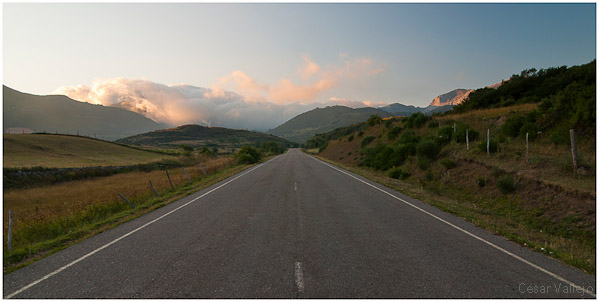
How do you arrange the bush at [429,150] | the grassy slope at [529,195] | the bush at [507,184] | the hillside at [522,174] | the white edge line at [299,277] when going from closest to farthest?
the white edge line at [299,277] → the grassy slope at [529,195] → the hillside at [522,174] → the bush at [507,184] → the bush at [429,150]

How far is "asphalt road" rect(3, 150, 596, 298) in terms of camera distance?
3.98m

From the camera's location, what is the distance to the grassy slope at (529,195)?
697 cm

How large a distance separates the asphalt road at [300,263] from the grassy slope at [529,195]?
1320 mm

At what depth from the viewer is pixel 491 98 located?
134 feet

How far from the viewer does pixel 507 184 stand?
12164 millimetres

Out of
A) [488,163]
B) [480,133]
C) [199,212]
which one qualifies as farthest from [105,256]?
[480,133]

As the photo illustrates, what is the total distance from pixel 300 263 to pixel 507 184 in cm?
1225

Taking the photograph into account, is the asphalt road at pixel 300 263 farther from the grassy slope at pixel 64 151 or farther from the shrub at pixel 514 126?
the grassy slope at pixel 64 151

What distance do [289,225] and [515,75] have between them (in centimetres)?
5334

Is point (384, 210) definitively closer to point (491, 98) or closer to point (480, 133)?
point (480, 133)

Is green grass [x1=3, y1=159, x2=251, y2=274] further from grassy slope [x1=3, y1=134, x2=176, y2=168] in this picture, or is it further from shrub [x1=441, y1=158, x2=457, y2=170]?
grassy slope [x1=3, y1=134, x2=176, y2=168]

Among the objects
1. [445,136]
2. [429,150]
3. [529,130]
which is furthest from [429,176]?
[529,130]

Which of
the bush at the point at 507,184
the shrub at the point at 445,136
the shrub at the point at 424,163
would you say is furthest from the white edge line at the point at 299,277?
the shrub at the point at 445,136

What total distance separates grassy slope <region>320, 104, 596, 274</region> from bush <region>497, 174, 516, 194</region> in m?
0.20
